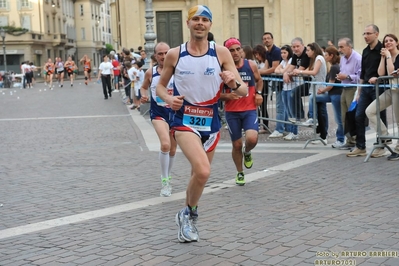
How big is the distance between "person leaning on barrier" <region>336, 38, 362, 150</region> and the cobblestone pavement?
44 cm

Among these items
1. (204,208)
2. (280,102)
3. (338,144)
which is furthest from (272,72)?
(204,208)

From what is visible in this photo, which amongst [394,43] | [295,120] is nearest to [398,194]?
[394,43]

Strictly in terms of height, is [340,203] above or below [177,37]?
below

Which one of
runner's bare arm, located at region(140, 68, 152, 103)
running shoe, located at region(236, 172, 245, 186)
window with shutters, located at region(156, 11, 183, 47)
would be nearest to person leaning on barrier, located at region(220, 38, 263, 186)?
running shoe, located at region(236, 172, 245, 186)

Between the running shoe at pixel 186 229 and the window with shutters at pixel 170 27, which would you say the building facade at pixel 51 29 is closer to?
the window with shutters at pixel 170 27

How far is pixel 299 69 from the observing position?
43.2ft

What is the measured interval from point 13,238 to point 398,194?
4330 millimetres

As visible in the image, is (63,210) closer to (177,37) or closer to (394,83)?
(394,83)

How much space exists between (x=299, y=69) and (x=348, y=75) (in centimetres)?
152

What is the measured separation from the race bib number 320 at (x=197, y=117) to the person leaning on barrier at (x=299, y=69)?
7.20 meters

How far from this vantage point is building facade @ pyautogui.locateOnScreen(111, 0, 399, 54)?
32719mm

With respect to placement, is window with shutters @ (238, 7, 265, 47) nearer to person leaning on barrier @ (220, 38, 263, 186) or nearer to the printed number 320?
person leaning on barrier @ (220, 38, 263, 186)

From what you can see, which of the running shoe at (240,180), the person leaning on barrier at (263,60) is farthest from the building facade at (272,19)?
the running shoe at (240,180)

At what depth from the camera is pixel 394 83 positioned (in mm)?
10484
